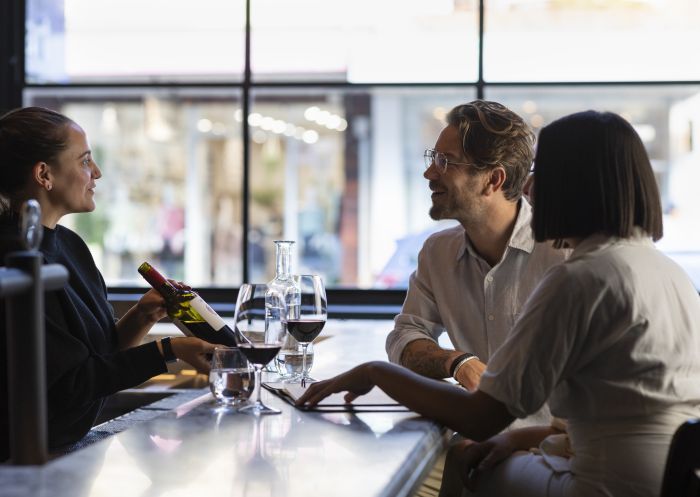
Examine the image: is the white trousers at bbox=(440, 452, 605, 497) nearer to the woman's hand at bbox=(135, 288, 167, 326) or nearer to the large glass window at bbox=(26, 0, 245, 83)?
the woman's hand at bbox=(135, 288, 167, 326)

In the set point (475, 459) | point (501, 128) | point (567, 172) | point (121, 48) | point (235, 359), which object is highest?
point (121, 48)

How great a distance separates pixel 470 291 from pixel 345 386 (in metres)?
0.69

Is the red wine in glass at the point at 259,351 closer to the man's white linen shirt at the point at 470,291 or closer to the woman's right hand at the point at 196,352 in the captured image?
the woman's right hand at the point at 196,352

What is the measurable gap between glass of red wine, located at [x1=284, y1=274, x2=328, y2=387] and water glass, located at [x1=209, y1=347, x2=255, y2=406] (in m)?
0.21

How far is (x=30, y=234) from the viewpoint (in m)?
1.03

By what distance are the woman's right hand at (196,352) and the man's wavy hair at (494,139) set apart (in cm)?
84

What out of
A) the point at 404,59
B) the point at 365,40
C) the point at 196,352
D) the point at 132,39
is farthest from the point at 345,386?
the point at 132,39

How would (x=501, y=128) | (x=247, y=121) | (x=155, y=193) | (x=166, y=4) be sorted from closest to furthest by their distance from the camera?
(x=501, y=128)
(x=247, y=121)
(x=166, y=4)
(x=155, y=193)

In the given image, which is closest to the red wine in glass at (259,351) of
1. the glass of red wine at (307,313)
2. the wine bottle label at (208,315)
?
the glass of red wine at (307,313)

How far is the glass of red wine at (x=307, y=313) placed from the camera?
1.94 m

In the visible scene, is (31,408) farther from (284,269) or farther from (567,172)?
(284,269)

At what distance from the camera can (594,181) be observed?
149 centimetres

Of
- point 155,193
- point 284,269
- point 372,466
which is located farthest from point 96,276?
point 155,193

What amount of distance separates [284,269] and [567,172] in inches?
34.3
